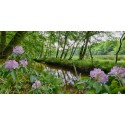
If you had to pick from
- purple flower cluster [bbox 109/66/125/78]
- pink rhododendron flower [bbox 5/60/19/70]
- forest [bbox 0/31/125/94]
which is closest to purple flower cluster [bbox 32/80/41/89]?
forest [bbox 0/31/125/94]

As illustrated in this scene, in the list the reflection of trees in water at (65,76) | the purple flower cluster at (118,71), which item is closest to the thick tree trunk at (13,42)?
the reflection of trees in water at (65,76)

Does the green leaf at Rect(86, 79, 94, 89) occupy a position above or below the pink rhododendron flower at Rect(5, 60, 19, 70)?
below

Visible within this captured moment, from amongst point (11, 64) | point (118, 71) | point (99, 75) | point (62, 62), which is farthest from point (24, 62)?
point (118, 71)

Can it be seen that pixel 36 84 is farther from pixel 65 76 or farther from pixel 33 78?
pixel 65 76

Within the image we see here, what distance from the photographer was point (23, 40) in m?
3.41

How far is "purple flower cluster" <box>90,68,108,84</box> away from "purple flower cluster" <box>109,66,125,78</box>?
77mm

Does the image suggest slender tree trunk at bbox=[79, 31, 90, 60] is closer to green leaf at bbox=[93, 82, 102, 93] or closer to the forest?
the forest

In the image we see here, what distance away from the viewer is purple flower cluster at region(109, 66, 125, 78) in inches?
130

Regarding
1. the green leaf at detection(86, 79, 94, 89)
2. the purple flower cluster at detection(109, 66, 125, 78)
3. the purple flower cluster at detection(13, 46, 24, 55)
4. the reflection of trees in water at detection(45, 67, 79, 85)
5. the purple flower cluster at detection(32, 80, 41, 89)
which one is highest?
the purple flower cluster at detection(13, 46, 24, 55)

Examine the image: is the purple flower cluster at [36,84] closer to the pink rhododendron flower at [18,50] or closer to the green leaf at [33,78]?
the green leaf at [33,78]
